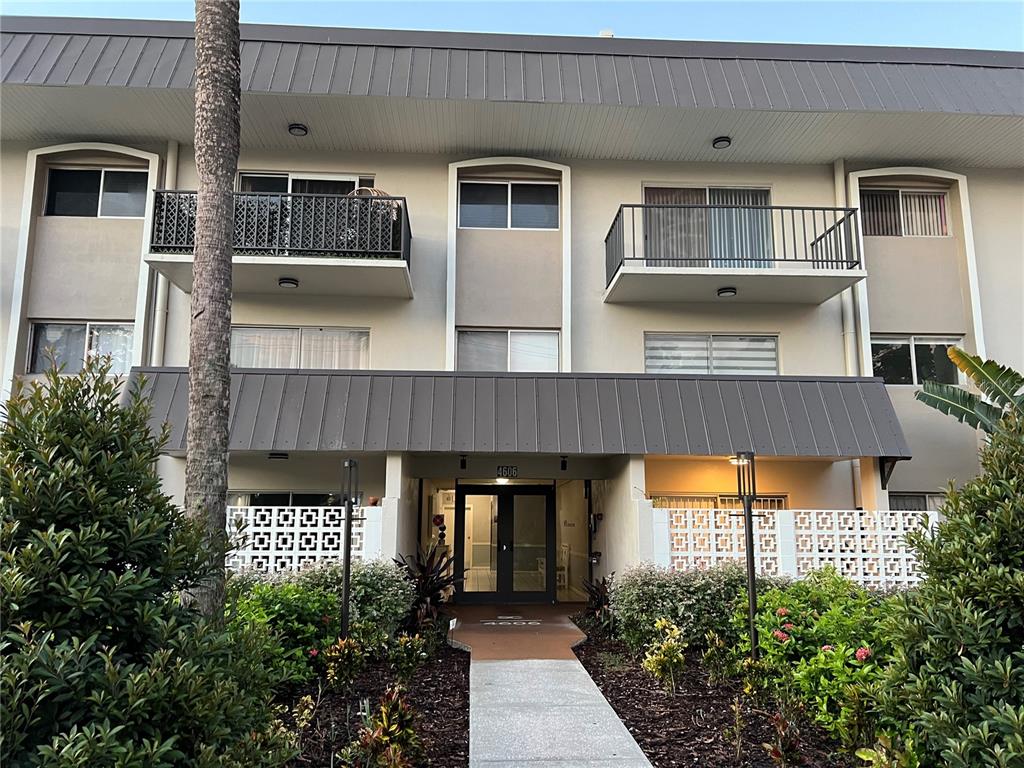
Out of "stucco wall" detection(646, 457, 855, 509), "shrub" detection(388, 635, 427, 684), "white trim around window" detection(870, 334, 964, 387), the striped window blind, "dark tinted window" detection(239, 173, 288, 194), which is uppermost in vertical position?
"dark tinted window" detection(239, 173, 288, 194)

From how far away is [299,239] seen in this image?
12.3 m

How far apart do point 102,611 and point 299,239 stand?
1006cm

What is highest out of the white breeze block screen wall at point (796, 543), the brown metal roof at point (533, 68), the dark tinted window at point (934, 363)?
the brown metal roof at point (533, 68)

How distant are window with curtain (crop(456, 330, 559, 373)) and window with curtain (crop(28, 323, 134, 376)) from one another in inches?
245

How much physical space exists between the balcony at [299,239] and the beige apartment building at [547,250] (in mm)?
53

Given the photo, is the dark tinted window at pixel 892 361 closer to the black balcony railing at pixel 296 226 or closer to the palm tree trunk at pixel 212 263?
the black balcony railing at pixel 296 226

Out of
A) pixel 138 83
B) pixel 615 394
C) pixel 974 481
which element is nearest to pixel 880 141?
pixel 615 394

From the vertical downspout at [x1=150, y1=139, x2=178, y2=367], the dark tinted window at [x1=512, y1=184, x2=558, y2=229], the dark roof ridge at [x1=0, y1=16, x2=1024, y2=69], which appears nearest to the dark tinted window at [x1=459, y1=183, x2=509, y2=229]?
the dark tinted window at [x1=512, y1=184, x2=558, y2=229]

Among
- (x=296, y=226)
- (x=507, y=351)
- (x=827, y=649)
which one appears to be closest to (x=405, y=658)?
(x=827, y=649)

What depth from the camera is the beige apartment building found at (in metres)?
11.3

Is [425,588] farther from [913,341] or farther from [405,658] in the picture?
[913,341]

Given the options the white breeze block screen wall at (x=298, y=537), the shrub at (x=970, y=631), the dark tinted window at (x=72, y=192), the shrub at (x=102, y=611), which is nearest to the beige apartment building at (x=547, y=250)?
the dark tinted window at (x=72, y=192)

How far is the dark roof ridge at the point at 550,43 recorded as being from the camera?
1266 centimetres

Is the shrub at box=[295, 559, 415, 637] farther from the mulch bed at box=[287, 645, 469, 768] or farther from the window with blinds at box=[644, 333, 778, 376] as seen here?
the window with blinds at box=[644, 333, 778, 376]
